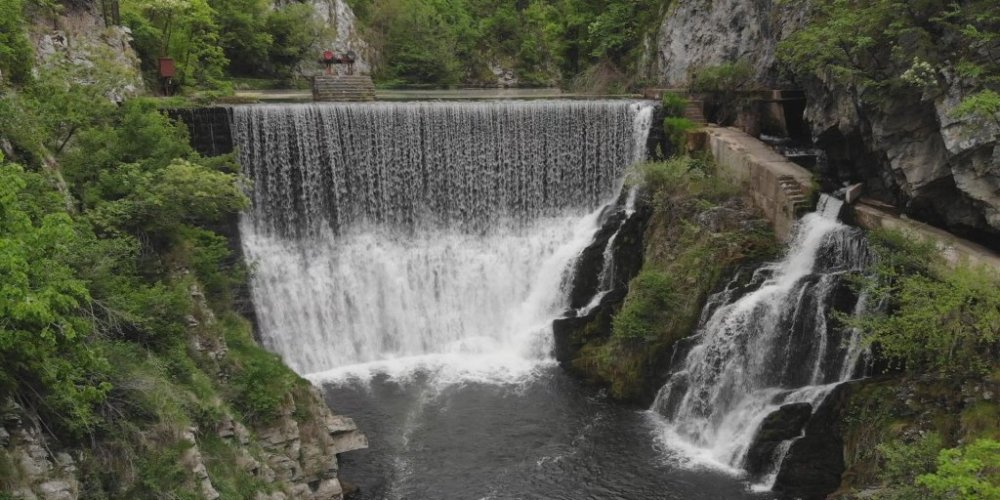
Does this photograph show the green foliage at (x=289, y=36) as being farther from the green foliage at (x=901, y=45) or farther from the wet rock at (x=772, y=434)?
the wet rock at (x=772, y=434)

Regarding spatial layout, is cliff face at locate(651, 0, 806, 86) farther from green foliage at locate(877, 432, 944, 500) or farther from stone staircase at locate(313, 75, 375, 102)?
green foliage at locate(877, 432, 944, 500)

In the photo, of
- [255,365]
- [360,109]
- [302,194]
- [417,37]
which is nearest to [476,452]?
[255,365]

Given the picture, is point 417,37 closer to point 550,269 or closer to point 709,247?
point 550,269

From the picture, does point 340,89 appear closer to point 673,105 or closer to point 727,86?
point 673,105

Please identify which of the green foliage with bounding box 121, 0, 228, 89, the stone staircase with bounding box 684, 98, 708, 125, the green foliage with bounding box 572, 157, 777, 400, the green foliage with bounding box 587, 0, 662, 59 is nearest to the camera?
the green foliage with bounding box 572, 157, 777, 400

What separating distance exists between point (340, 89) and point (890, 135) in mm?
19354

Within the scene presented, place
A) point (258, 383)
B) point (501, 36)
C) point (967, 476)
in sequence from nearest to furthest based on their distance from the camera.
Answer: point (967, 476)
point (258, 383)
point (501, 36)

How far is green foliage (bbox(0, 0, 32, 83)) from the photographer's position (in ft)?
48.1

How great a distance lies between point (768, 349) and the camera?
17828 millimetres

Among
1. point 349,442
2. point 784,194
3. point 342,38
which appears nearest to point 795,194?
point 784,194

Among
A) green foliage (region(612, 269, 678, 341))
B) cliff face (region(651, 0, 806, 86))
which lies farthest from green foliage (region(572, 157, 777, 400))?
cliff face (region(651, 0, 806, 86))

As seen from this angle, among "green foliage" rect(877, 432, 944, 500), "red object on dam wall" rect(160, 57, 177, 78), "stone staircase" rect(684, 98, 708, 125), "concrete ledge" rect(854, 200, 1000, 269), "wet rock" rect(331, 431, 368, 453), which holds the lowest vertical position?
"wet rock" rect(331, 431, 368, 453)

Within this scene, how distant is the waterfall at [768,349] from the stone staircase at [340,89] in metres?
16.3

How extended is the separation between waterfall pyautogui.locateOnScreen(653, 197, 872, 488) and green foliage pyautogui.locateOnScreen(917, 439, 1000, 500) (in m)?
5.16
